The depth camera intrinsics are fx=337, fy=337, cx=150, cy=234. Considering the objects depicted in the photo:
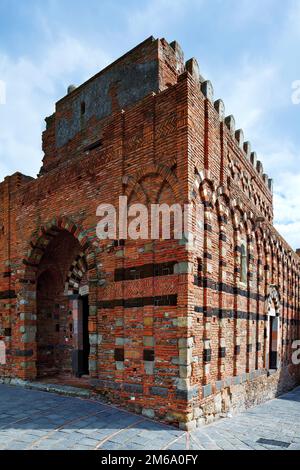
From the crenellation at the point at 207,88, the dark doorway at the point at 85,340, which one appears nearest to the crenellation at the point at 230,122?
the crenellation at the point at 207,88

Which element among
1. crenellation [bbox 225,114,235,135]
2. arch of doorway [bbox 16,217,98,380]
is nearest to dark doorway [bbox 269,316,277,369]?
crenellation [bbox 225,114,235,135]

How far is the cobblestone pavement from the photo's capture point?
489cm

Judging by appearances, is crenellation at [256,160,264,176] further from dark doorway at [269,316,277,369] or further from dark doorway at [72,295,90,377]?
dark doorway at [72,295,90,377]

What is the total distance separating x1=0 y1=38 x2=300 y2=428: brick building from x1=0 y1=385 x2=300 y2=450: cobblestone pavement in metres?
0.38

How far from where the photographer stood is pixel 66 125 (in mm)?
11289

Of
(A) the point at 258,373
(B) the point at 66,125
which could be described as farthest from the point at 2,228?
(A) the point at 258,373

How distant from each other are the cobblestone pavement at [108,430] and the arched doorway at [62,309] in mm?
2337

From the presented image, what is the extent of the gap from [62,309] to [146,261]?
16.0 ft

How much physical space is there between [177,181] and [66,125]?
655 cm

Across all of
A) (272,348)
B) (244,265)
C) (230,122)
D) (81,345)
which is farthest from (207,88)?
(272,348)

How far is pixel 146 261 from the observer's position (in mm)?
6543

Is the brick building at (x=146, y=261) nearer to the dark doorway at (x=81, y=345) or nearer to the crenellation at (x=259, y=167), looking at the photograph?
the dark doorway at (x=81, y=345)

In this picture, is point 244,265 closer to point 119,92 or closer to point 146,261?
point 146,261

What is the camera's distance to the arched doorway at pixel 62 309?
9.63 meters
